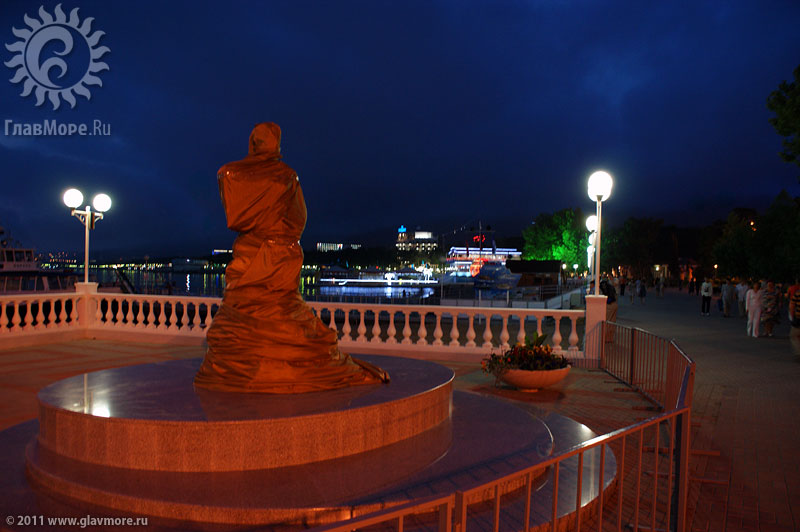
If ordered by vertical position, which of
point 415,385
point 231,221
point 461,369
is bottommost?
point 461,369

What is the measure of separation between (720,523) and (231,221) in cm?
480

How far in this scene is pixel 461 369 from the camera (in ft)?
33.5

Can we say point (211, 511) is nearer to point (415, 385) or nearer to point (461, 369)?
point (415, 385)

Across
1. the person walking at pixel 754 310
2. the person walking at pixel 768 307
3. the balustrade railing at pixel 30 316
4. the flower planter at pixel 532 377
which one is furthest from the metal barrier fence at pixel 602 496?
the person walking at pixel 768 307

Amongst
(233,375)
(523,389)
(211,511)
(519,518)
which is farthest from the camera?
(523,389)

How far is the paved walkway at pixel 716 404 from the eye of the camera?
4.47 m

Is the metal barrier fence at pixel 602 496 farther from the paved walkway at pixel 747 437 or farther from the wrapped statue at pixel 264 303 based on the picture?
the wrapped statue at pixel 264 303

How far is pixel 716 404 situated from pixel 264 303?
6580 millimetres

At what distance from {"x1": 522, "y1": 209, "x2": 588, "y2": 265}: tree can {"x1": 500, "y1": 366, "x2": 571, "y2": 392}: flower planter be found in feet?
217

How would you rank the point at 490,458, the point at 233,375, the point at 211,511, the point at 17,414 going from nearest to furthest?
the point at 211,511
the point at 490,458
the point at 233,375
the point at 17,414

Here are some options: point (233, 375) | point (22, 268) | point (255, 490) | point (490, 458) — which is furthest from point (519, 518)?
point (22, 268)

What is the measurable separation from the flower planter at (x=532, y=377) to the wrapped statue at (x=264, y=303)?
135 inches

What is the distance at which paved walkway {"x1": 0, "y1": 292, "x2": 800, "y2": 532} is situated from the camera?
447 cm

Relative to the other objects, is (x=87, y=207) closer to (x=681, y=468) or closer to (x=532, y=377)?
(x=532, y=377)
